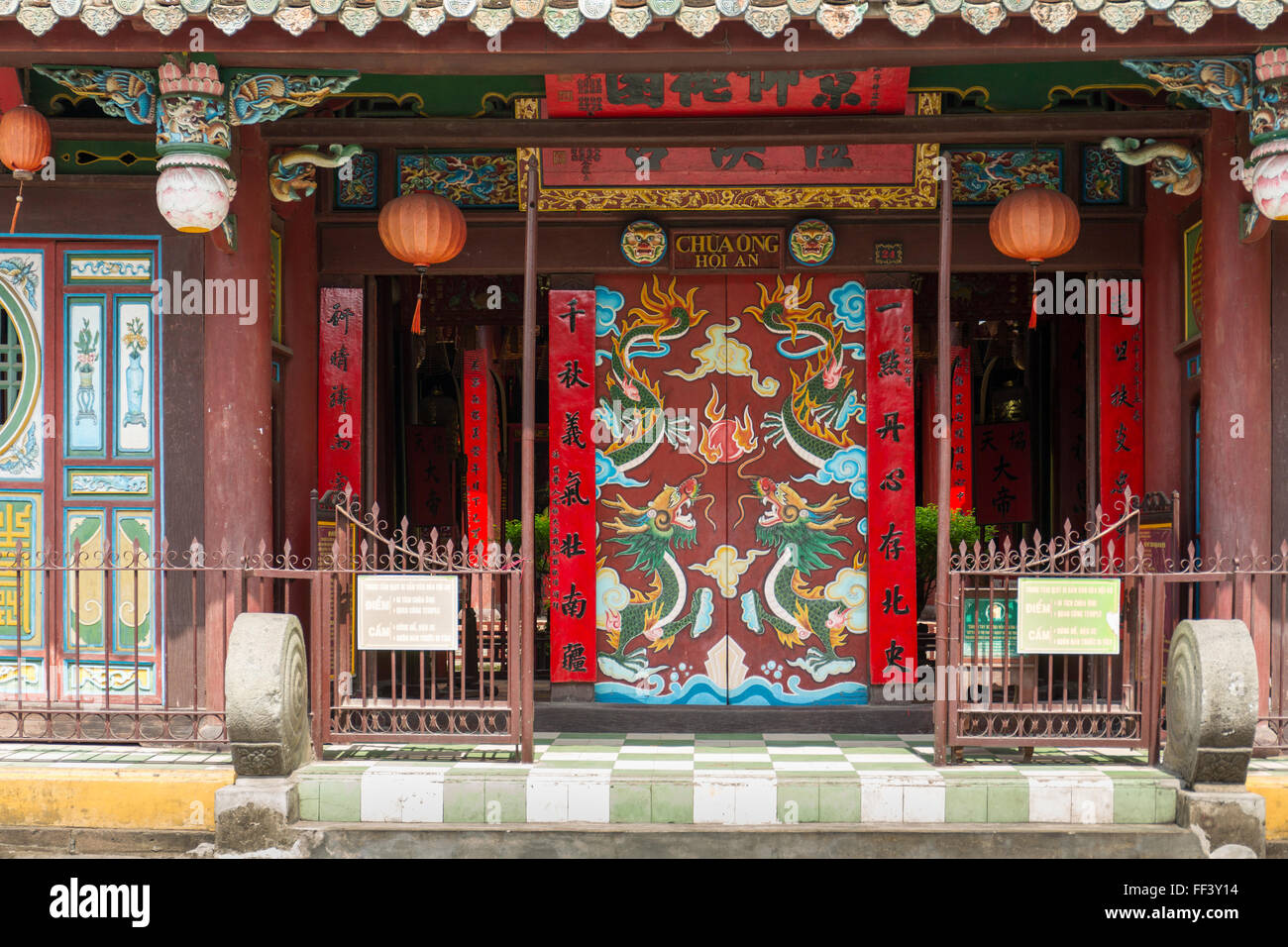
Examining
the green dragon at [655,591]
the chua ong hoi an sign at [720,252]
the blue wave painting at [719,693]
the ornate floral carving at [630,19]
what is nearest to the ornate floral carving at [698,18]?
the ornate floral carving at [630,19]

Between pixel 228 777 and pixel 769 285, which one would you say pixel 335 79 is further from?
pixel 228 777

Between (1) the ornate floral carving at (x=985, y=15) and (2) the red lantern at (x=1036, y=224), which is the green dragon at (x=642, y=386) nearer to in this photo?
(2) the red lantern at (x=1036, y=224)

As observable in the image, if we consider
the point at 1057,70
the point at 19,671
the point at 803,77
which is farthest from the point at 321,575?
the point at 1057,70

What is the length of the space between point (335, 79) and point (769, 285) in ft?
9.98

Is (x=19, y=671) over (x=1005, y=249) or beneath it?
beneath

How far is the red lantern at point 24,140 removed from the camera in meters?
6.65

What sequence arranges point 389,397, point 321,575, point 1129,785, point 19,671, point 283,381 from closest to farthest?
point 1129,785
point 321,575
point 19,671
point 283,381
point 389,397

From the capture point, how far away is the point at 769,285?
816 cm

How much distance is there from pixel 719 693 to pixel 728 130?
350cm

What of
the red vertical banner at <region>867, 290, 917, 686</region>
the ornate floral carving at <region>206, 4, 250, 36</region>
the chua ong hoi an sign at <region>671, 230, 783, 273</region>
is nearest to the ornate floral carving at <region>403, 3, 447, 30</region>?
the ornate floral carving at <region>206, 4, 250, 36</region>

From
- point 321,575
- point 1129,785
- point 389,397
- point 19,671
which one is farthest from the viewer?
point 389,397

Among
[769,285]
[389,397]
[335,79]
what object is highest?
[335,79]

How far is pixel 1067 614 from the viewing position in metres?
6.32

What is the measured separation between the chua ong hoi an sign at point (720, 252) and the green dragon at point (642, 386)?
0.17 metres
